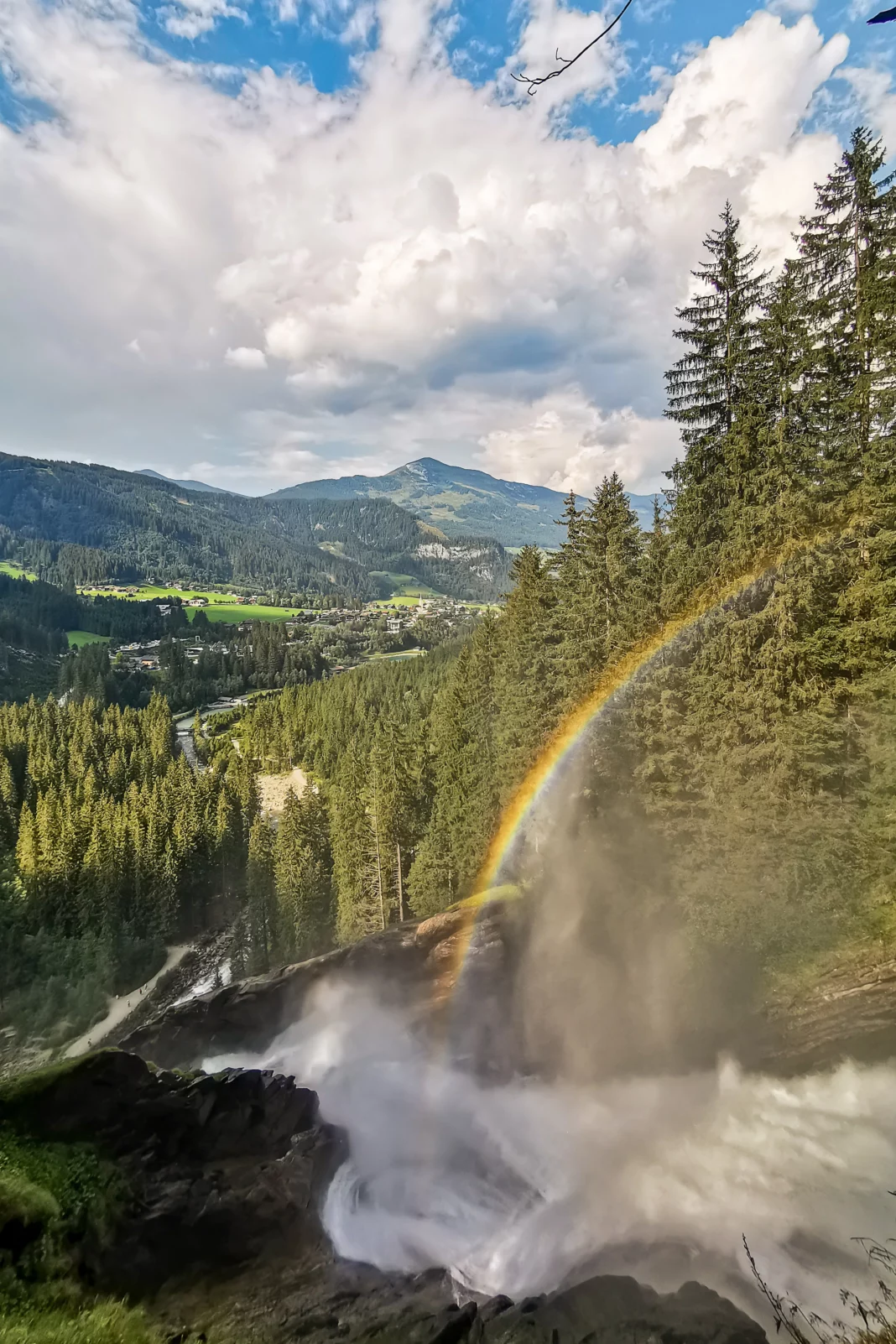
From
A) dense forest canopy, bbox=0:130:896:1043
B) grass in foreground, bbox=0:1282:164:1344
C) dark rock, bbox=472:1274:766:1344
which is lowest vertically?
dark rock, bbox=472:1274:766:1344

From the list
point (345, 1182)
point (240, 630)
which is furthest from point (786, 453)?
point (240, 630)

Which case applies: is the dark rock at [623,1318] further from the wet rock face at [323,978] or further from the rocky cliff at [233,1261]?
the wet rock face at [323,978]

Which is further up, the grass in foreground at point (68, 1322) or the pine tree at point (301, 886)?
the grass in foreground at point (68, 1322)

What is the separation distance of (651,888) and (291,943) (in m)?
25.8

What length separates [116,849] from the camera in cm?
4294

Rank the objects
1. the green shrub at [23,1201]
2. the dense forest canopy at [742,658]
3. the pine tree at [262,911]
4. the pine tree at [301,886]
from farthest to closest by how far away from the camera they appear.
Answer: the pine tree at [262,911] → the pine tree at [301,886] → the dense forest canopy at [742,658] → the green shrub at [23,1201]

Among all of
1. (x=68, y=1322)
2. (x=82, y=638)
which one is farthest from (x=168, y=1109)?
(x=82, y=638)

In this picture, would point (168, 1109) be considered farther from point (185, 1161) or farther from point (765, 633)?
point (765, 633)

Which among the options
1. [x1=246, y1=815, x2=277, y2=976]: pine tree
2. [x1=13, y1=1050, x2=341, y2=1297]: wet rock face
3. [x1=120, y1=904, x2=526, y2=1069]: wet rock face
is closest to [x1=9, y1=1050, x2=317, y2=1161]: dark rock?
[x1=13, y1=1050, x2=341, y2=1297]: wet rock face

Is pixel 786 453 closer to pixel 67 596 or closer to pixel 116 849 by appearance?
pixel 116 849

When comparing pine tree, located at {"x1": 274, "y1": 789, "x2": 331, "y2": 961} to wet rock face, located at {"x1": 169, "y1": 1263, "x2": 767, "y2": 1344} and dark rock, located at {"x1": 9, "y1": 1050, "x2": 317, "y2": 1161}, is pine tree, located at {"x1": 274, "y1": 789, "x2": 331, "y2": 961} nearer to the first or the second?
dark rock, located at {"x1": 9, "y1": 1050, "x2": 317, "y2": 1161}

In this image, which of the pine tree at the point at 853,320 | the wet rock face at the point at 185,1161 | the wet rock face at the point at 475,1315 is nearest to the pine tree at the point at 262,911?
the wet rock face at the point at 185,1161

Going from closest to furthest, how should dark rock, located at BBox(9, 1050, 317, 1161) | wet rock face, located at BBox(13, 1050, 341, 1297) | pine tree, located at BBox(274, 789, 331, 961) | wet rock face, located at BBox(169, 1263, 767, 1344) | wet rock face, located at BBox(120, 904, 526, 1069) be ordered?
wet rock face, located at BBox(169, 1263, 767, 1344)
wet rock face, located at BBox(13, 1050, 341, 1297)
dark rock, located at BBox(9, 1050, 317, 1161)
wet rock face, located at BBox(120, 904, 526, 1069)
pine tree, located at BBox(274, 789, 331, 961)

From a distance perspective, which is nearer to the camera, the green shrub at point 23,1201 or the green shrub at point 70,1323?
the green shrub at point 70,1323
